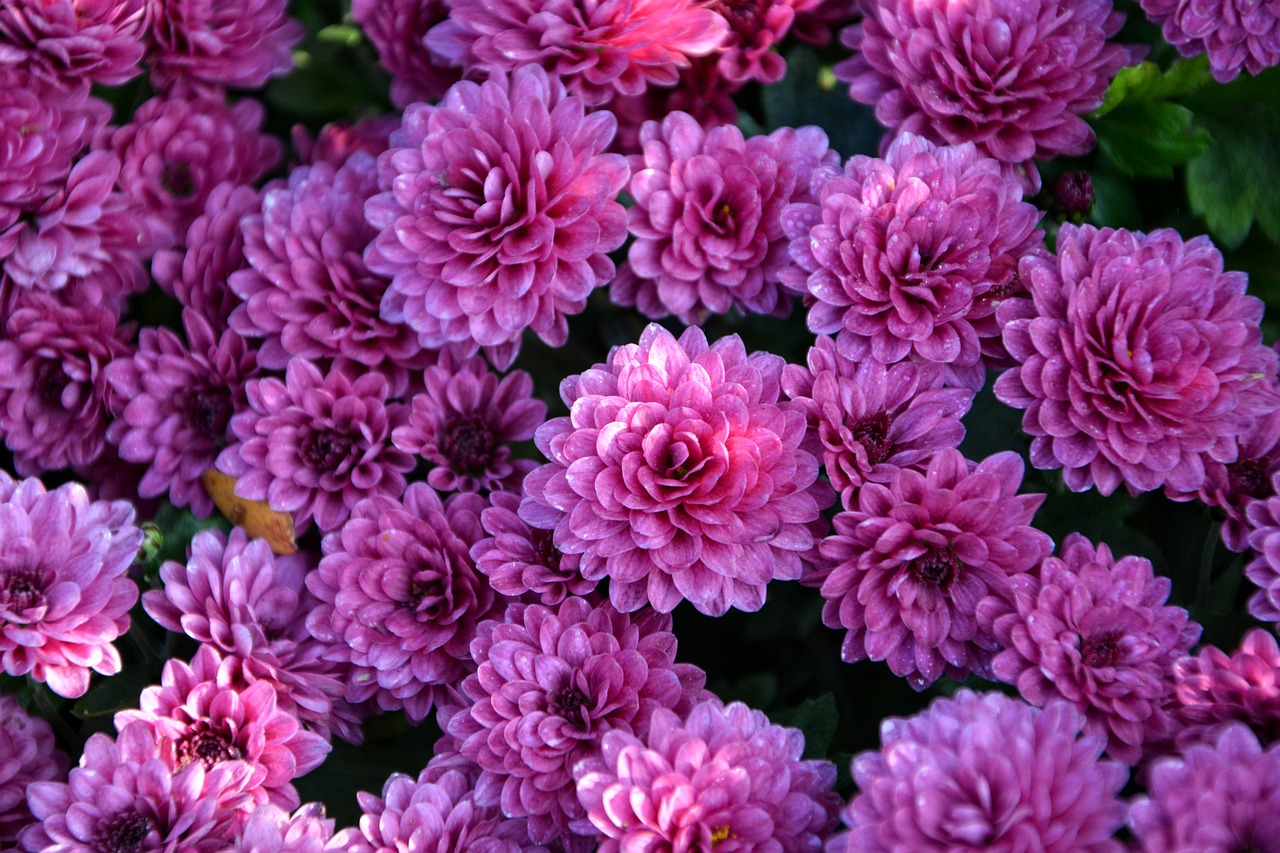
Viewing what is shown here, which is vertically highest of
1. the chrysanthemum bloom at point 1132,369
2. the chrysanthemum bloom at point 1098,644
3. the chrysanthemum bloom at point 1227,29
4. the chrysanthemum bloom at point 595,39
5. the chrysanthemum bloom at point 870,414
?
the chrysanthemum bloom at point 1227,29

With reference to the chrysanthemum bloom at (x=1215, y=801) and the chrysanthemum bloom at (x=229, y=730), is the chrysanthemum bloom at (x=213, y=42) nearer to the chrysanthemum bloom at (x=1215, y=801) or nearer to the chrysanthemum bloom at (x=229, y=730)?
the chrysanthemum bloom at (x=229, y=730)

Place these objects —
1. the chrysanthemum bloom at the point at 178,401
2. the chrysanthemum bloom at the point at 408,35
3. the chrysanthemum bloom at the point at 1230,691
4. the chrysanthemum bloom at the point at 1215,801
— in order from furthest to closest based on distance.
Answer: the chrysanthemum bloom at the point at 408,35 < the chrysanthemum bloom at the point at 178,401 < the chrysanthemum bloom at the point at 1230,691 < the chrysanthemum bloom at the point at 1215,801

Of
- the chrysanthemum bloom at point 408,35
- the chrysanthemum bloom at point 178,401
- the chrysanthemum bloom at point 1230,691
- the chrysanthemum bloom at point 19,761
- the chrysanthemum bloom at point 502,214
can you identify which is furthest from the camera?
the chrysanthemum bloom at point 408,35

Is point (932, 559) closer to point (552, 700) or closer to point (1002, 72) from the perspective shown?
point (552, 700)

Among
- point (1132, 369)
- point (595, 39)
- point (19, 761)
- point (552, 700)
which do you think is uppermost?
point (595, 39)

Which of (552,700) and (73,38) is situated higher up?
(73,38)

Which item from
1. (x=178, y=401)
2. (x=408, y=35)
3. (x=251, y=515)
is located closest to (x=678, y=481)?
(x=251, y=515)

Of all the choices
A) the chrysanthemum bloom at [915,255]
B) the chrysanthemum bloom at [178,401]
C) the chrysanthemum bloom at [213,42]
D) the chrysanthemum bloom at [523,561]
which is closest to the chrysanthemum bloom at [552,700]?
the chrysanthemum bloom at [523,561]
